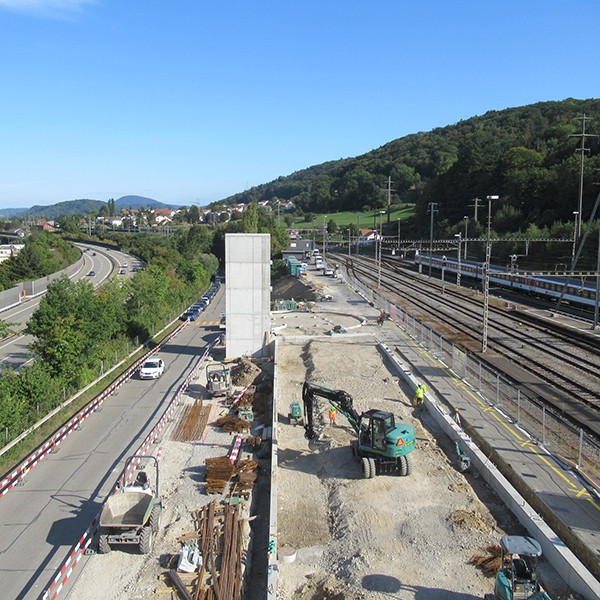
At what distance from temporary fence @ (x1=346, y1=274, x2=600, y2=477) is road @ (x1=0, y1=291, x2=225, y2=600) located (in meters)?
13.4

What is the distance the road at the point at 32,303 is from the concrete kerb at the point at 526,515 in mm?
18639

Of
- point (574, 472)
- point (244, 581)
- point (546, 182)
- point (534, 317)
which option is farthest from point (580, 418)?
point (546, 182)

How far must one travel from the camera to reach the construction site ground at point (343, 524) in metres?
11.3

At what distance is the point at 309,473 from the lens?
54.6 feet

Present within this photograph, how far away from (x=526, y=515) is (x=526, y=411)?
785 centimetres

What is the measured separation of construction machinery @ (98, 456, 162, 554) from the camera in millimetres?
12734

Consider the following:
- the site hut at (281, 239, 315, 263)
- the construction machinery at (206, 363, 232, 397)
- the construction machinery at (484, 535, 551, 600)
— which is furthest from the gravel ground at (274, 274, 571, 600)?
the site hut at (281, 239, 315, 263)

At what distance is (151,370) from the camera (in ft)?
95.6

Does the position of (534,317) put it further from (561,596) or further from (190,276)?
(190,276)

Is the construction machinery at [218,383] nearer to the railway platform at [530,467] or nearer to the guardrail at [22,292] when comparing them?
the railway platform at [530,467]

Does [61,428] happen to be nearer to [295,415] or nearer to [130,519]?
[295,415]

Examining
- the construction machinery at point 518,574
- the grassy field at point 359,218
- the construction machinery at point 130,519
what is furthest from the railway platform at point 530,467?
the grassy field at point 359,218

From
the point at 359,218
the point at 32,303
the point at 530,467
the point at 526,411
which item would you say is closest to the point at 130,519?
the point at 530,467

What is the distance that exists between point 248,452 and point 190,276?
50.4 m
